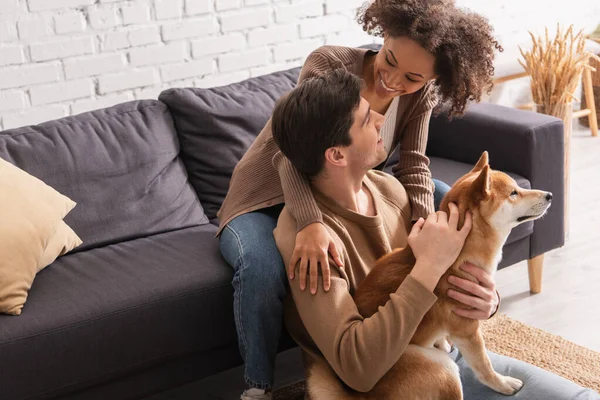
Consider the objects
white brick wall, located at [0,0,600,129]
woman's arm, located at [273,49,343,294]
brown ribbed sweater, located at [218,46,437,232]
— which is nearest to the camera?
woman's arm, located at [273,49,343,294]

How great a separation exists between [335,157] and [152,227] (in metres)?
1.07

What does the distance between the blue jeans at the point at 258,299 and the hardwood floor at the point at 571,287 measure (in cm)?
123

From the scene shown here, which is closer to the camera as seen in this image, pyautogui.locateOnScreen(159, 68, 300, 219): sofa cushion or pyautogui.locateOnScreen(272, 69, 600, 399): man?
pyautogui.locateOnScreen(272, 69, 600, 399): man

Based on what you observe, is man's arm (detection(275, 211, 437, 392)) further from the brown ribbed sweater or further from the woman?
the brown ribbed sweater

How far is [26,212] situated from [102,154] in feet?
1.46

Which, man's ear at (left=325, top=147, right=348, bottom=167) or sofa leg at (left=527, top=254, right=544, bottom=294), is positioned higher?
man's ear at (left=325, top=147, right=348, bottom=167)

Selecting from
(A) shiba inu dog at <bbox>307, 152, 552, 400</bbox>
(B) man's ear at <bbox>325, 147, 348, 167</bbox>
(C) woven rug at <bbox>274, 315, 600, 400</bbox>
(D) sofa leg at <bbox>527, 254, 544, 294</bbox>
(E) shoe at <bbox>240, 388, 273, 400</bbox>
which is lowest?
(C) woven rug at <bbox>274, 315, 600, 400</bbox>

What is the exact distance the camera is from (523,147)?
116 inches

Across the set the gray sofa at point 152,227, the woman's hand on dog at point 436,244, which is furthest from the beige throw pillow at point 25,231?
the woman's hand on dog at point 436,244

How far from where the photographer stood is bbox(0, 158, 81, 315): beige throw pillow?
217cm

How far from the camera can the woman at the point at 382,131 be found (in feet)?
6.86

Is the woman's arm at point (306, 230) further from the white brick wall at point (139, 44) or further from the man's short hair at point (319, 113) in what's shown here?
the white brick wall at point (139, 44)

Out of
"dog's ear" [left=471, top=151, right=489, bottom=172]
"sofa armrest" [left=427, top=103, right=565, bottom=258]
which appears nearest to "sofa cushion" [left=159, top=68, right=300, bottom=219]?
"sofa armrest" [left=427, top=103, right=565, bottom=258]

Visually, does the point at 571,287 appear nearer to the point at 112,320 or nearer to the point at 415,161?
the point at 415,161
